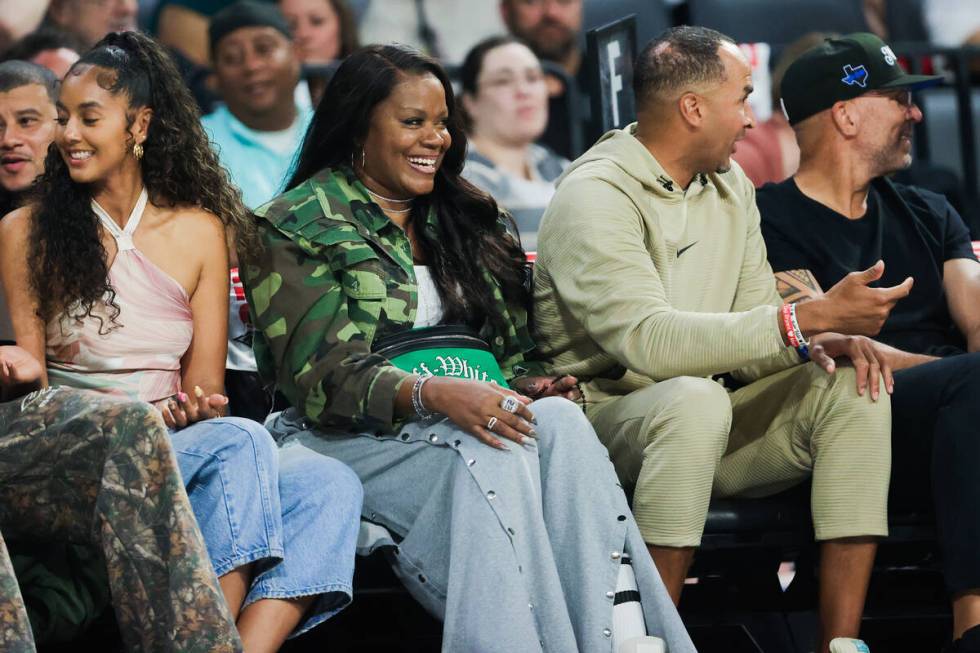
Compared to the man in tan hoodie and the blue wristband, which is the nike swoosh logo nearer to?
the man in tan hoodie

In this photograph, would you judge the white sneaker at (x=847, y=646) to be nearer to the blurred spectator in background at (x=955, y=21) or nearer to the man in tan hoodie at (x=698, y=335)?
the man in tan hoodie at (x=698, y=335)

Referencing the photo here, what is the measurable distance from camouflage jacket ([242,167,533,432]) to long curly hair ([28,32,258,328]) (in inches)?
3.2

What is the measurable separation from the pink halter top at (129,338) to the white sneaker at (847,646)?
1288mm

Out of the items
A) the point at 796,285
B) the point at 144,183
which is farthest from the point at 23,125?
the point at 796,285

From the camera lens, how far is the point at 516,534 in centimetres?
256

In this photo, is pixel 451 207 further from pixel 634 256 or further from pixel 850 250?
pixel 850 250

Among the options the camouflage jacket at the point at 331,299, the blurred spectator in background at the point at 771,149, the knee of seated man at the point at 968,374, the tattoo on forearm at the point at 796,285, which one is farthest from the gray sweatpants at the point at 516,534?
the blurred spectator in background at the point at 771,149

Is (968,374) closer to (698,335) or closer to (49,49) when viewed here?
(698,335)

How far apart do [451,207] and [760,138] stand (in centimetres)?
260

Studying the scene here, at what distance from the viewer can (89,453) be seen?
7.80 feet

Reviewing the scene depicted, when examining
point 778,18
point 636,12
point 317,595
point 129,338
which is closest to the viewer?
point 317,595

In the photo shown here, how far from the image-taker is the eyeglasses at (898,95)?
3588mm

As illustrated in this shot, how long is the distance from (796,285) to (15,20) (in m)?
2.92

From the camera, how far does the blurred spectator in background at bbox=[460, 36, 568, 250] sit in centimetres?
528
